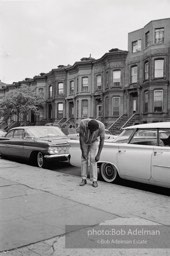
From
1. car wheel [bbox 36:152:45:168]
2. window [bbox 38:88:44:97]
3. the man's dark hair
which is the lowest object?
car wheel [bbox 36:152:45:168]

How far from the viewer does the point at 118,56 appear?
30.1 meters

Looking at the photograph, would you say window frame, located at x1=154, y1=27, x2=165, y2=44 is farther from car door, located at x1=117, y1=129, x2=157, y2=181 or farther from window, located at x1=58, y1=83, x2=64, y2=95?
car door, located at x1=117, y1=129, x2=157, y2=181

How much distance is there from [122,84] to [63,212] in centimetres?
2644

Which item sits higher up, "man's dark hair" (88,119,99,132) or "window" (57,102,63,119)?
"window" (57,102,63,119)

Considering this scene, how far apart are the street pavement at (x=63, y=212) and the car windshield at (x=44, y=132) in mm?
3203

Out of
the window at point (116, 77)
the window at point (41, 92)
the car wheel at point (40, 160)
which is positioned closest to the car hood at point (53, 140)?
the car wheel at point (40, 160)

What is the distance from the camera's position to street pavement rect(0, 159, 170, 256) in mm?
3571

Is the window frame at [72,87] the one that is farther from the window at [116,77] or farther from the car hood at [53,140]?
the car hood at [53,140]

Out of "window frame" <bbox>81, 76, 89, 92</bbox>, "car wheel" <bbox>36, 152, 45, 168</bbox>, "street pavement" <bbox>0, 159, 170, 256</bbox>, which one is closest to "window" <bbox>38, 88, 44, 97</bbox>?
"window frame" <bbox>81, 76, 89, 92</bbox>

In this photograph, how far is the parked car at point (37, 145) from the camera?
9.77 m

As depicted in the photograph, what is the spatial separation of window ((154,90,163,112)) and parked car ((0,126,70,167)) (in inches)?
678

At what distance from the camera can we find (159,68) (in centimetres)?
2666

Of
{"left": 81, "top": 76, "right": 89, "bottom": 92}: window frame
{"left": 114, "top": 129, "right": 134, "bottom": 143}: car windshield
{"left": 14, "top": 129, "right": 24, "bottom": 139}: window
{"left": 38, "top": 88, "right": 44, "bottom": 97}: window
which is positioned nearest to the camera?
{"left": 114, "top": 129, "right": 134, "bottom": 143}: car windshield

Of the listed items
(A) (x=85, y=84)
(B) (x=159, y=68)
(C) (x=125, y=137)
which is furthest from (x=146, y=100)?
(C) (x=125, y=137)
